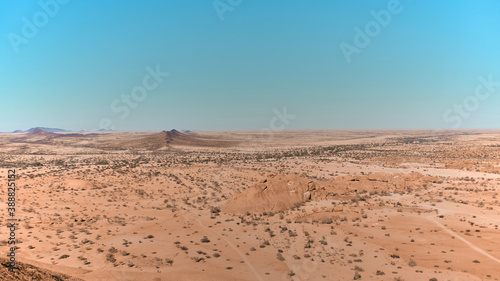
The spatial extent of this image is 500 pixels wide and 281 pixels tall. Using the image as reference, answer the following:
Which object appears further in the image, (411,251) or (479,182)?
(479,182)

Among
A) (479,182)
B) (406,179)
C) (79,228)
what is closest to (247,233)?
(79,228)

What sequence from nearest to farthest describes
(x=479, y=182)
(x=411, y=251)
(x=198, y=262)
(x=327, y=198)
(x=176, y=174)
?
1. (x=198, y=262)
2. (x=411, y=251)
3. (x=327, y=198)
4. (x=479, y=182)
5. (x=176, y=174)

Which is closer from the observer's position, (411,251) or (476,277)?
(476,277)

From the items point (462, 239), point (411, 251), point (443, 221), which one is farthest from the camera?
point (443, 221)

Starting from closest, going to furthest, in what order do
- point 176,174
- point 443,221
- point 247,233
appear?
point 247,233, point 443,221, point 176,174

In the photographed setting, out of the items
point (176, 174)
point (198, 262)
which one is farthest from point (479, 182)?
point (176, 174)

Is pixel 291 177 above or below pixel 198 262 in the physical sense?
above

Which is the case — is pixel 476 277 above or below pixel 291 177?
below

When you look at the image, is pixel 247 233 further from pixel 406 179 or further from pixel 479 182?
pixel 479 182

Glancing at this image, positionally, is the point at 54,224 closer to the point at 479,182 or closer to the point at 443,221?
the point at 443,221
